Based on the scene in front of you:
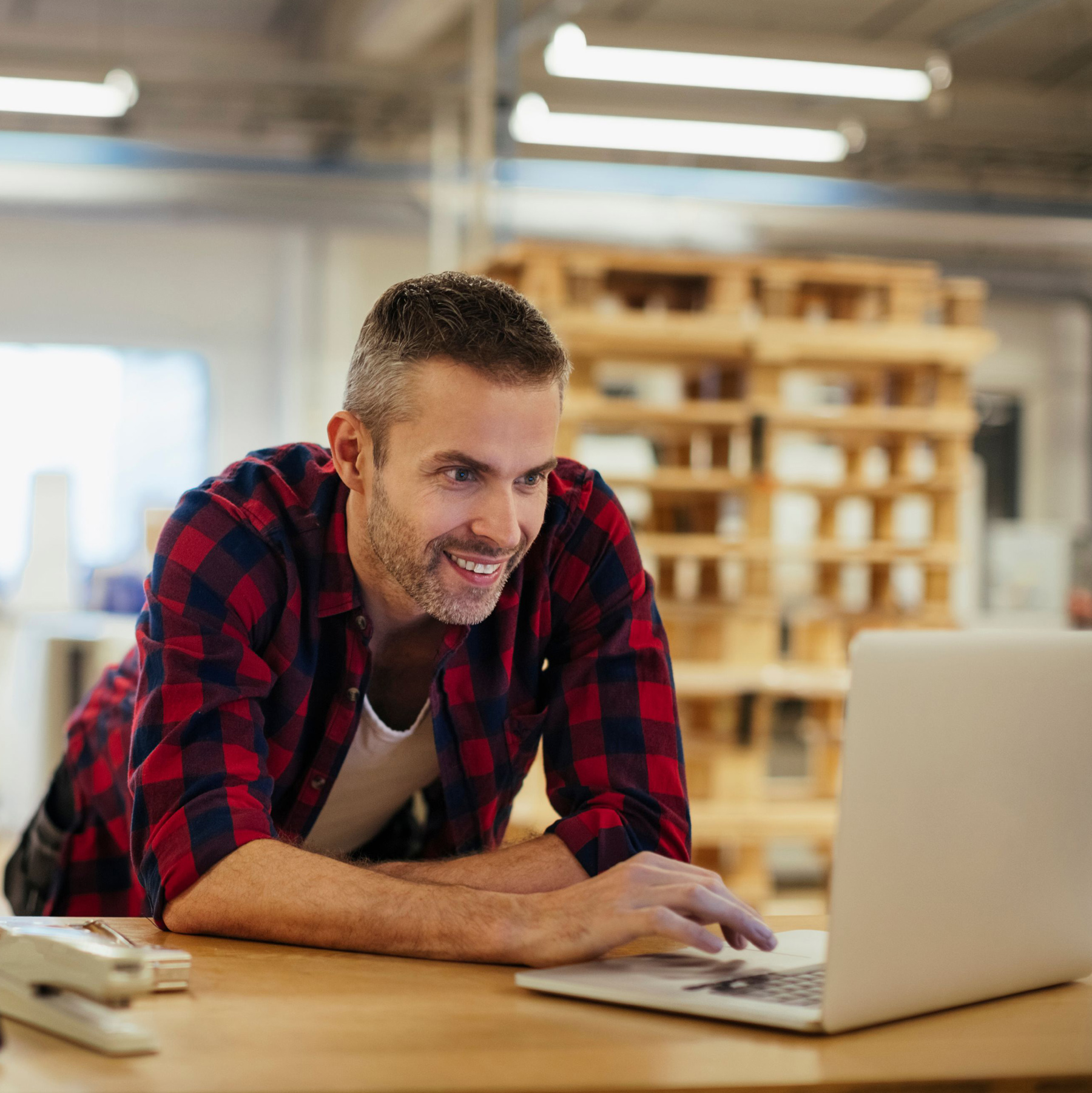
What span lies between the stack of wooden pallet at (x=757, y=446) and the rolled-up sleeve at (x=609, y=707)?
7.92 ft

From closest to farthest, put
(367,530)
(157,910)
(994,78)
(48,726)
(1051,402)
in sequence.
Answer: (157,910), (367,530), (48,726), (994,78), (1051,402)

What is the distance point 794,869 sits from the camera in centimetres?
668

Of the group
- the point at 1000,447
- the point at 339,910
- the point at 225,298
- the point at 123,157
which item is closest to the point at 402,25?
the point at 123,157

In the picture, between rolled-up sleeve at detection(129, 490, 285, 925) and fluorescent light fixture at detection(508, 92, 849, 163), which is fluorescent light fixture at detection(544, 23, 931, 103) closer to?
fluorescent light fixture at detection(508, 92, 849, 163)

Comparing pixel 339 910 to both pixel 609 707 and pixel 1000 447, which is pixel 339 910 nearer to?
pixel 609 707

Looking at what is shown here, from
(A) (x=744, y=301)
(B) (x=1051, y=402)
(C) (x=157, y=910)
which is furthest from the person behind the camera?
(B) (x=1051, y=402)

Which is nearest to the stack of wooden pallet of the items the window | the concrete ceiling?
the concrete ceiling

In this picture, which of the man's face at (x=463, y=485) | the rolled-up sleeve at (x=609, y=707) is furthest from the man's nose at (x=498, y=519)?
the rolled-up sleeve at (x=609, y=707)

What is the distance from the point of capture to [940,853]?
1.14 metres

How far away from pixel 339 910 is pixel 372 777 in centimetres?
45

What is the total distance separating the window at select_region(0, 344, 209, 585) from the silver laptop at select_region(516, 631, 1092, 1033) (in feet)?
31.6

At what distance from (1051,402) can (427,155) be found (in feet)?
18.5

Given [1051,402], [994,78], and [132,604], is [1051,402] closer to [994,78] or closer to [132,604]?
[994,78]

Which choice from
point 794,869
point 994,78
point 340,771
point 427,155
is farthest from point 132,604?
point 994,78
